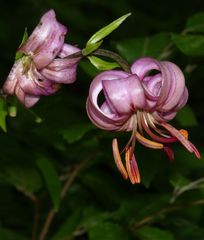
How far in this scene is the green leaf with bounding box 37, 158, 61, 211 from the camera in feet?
5.89

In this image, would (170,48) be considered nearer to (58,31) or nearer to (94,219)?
(94,219)

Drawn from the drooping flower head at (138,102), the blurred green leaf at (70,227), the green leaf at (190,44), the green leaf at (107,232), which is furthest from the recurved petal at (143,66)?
the blurred green leaf at (70,227)

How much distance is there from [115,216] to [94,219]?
7cm

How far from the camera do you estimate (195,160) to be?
196 cm

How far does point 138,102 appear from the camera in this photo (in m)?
1.19

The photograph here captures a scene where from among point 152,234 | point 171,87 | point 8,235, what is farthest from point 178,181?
point 171,87

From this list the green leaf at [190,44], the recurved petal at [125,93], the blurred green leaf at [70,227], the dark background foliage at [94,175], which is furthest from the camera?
the blurred green leaf at [70,227]

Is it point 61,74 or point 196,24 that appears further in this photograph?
point 196,24

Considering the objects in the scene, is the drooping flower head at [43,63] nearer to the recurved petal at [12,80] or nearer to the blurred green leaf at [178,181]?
the recurved petal at [12,80]

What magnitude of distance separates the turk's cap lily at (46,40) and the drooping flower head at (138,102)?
11cm

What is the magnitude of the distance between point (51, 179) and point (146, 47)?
46cm

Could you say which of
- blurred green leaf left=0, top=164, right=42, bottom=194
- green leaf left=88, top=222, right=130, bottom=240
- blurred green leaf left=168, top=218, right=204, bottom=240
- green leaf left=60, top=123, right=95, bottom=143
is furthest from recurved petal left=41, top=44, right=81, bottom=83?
blurred green leaf left=168, top=218, right=204, bottom=240

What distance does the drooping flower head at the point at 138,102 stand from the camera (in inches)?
45.3

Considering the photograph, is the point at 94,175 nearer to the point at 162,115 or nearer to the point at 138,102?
the point at 162,115
